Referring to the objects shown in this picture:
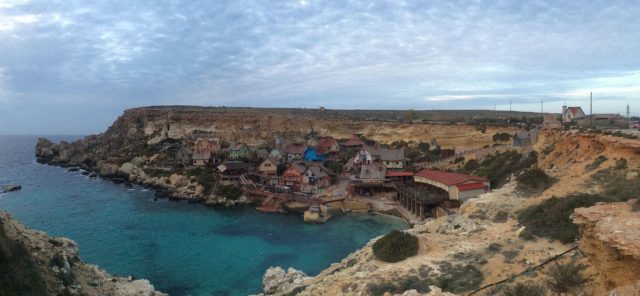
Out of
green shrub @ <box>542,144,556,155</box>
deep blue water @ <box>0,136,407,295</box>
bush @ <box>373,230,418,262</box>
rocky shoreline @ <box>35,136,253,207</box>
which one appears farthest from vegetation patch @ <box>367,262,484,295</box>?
rocky shoreline @ <box>35,136,253,207</box>

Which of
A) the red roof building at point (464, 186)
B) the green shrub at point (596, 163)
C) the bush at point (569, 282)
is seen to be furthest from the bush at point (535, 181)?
the bush at point (569, 282)

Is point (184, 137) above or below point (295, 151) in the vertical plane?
above

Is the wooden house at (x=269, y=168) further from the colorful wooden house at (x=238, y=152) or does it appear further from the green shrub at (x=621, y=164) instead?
the green shrub at (x=621, y=164)

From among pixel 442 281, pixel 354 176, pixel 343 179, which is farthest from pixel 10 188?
pixel 442 281

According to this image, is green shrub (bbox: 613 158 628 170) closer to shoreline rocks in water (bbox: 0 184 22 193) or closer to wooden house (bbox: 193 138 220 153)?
wooden house (bbox: 193 138 220 153)

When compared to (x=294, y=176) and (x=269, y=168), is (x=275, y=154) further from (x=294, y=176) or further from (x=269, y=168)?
(x=294, y=176)

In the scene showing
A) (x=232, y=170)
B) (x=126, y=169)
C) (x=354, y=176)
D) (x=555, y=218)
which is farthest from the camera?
(x=126, y=169)

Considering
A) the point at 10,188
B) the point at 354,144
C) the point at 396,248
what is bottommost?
the point at 10,188

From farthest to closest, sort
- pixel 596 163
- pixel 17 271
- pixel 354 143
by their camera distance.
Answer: pixel 354 143, pixel 596 163, pixel 17 271
